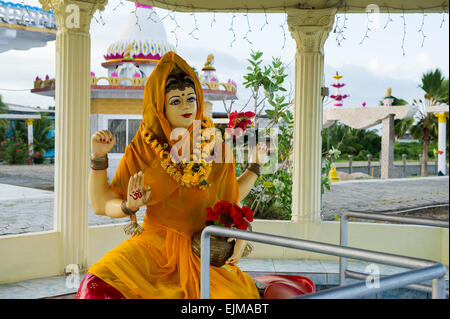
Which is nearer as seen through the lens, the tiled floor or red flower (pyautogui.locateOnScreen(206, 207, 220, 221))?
red flower (pyautogui.locateOnScreen(206, 207, 220, 221))

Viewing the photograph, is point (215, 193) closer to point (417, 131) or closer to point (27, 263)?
point (27, 263)

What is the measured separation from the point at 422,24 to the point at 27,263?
11.3 ft

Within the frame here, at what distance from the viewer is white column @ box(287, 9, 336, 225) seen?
4543mm

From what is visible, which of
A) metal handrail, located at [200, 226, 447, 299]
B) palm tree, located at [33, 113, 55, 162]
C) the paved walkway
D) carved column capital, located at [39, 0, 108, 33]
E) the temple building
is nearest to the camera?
metal handrail, located at [200, 226, 447, 299]

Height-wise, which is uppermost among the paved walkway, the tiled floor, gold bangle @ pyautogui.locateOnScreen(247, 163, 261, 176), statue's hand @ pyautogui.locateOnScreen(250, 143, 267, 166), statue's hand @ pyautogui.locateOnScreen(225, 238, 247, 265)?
statue's hand @ pyautogui.locateOnScreen(250, 143, 267, 166)

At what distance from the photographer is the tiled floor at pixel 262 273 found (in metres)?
3.67

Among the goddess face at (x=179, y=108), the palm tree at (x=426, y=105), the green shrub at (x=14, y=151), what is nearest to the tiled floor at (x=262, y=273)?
the goddess face at (x=179, y=108)

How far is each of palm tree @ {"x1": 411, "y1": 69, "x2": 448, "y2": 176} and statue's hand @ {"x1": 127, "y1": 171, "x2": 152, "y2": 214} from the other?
943 centimetres

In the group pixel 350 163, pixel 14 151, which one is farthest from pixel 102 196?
pixel 350 163

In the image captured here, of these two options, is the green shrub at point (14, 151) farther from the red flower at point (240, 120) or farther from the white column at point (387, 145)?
the red flower at point (240, 120)

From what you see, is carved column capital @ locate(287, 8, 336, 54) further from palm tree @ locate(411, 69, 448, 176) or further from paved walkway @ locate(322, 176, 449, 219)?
palm tree @ locate(411, 69, 448, 176)

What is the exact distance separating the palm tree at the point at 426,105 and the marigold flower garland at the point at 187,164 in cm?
907

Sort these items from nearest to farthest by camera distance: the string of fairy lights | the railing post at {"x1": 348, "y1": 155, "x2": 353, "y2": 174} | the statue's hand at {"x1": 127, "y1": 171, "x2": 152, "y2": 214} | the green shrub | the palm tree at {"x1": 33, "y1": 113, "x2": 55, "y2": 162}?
the statue's hand at {"x1": 127, "y1": 171, "x2": 152, "y2": 214}, the string of fairy lights, the green shrub, the palm tree at {"x1": 33, "y1": 113, "x2": 55, "y2": 162}, the railing post at {"x1": 348, "y1": 155, "x2": 353, "y2": 174}

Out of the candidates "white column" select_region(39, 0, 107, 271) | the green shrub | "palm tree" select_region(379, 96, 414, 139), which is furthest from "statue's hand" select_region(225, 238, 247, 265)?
"palm tree" select_region(379, 96, 414, 139)
